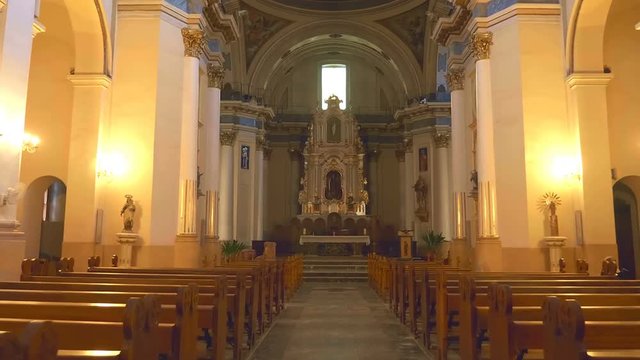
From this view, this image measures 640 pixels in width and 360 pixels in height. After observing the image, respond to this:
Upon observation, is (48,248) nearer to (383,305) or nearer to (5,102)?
(5,102)

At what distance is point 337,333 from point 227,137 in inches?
640

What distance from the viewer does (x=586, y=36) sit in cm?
1159

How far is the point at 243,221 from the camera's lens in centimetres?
2417

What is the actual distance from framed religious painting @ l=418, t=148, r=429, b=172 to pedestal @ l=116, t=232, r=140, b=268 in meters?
16.1

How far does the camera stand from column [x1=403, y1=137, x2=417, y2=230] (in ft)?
85.0

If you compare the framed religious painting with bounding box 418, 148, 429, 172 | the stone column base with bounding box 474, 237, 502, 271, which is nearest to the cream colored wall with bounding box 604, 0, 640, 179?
the stone column base with bounding box 474, 237, 502, 271

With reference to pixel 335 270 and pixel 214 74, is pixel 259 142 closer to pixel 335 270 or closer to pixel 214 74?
pixel 335 270

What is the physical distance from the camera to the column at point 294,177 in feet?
94.9

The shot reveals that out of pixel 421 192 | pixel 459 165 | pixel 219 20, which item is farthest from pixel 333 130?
pixel 219 20

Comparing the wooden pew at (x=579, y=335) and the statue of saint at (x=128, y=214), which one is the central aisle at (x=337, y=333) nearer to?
the wooden pew at (x=579, y=335)

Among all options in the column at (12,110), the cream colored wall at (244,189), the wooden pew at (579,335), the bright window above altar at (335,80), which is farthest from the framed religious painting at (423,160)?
the wooden pew at (579,335)

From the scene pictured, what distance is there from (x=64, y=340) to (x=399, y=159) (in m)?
26.4

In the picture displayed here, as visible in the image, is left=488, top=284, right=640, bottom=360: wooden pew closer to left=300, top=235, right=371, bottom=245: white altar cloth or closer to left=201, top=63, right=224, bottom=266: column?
left=201, top=63, right=224, bottom=266: column

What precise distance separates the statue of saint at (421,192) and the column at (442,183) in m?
0.61
